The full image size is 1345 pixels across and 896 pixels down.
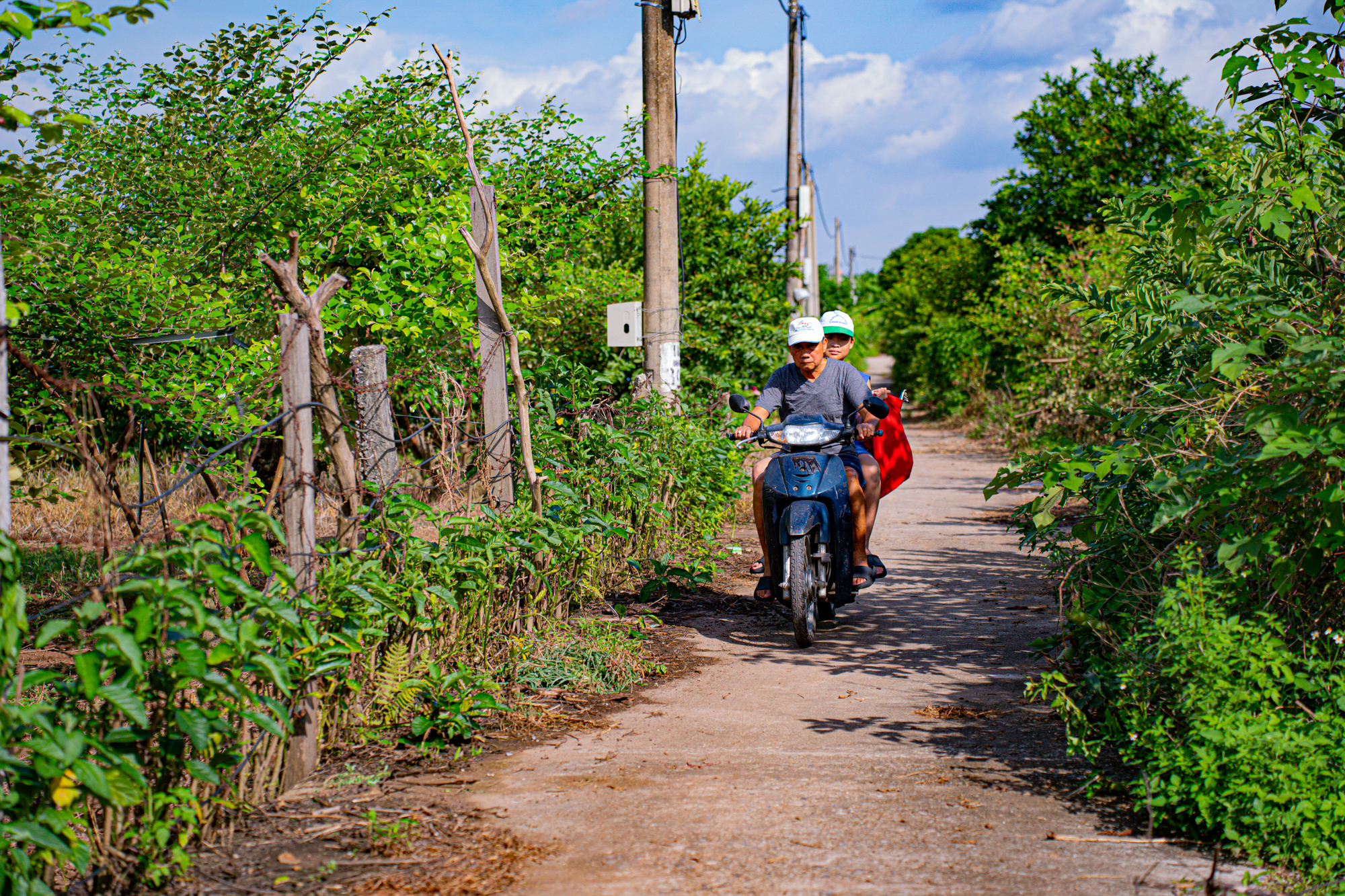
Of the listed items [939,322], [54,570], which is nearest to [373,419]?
[54,570]

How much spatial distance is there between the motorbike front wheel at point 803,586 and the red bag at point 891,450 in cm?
100

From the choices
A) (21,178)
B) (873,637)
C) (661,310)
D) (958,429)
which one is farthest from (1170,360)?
(958,429)

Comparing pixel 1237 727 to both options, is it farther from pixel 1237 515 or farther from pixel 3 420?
pixel 3 420

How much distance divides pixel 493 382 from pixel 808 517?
1.83m

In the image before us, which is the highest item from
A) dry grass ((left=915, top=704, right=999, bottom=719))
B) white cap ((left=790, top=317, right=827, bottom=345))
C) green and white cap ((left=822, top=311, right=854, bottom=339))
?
green and white cap ((left=822, top=311, right=854, bottom=339))

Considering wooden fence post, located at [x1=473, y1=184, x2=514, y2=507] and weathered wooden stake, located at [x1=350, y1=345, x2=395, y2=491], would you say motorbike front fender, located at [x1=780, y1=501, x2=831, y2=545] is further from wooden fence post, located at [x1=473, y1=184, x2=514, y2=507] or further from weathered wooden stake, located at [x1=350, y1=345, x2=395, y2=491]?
weathered wooden stake, located at [x1=350, y1=345, x2=395, y2=491]

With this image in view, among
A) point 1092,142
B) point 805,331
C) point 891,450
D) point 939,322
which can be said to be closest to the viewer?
point 805,331

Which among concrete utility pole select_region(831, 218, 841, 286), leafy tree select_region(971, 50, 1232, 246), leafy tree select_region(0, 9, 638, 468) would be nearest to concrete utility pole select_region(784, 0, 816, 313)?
leafy tree select_region(971, 50, 1232, 246)

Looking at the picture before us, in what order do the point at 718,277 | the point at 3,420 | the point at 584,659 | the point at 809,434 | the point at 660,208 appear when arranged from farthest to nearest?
the point at 718,277
the point at 660,208
the point at 809,434
the point at 584,659
the point at 3,420

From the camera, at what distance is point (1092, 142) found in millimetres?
20141

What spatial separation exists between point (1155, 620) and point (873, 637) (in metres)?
2.68

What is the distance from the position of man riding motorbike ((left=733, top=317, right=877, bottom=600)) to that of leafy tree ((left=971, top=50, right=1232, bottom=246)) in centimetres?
1493

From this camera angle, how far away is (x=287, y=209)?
7188 millimetres

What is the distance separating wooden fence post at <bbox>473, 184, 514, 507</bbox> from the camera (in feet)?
17.7
